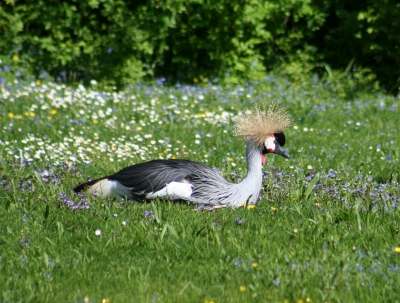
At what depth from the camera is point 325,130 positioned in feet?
27.2

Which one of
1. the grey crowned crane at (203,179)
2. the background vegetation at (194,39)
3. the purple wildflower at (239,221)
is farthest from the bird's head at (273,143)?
the background vegetation at (194,39)

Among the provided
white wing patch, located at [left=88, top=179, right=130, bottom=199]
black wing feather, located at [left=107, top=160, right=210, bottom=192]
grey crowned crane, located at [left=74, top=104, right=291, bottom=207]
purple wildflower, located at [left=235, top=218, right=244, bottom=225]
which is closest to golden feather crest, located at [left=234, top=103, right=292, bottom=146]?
grey crowned crane, located at [left=74, top=104, right=291, bottom=207]

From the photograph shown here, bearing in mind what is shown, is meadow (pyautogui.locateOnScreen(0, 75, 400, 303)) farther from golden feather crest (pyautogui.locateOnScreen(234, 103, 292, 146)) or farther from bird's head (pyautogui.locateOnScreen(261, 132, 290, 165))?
golden feather crest (pyautogui.locateOnScreen(234, 103, 292, 146))

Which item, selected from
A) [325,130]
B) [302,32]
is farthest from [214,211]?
[302,32]

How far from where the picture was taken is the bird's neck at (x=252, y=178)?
18.4 feet

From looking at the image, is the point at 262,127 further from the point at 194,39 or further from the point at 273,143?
the point at 194,39

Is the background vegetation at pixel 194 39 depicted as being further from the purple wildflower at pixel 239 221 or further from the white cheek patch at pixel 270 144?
the purple wildflower at pixel 239 221

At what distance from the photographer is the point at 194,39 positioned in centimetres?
1094

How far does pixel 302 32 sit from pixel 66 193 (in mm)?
6601

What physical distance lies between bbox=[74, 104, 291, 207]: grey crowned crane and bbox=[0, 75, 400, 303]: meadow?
0.43ft

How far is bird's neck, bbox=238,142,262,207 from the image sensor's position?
5602mm

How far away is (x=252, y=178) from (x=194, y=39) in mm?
5662

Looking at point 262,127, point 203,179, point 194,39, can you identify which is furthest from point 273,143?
point 194,39

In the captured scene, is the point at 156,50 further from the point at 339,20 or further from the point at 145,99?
the point at 339,20
